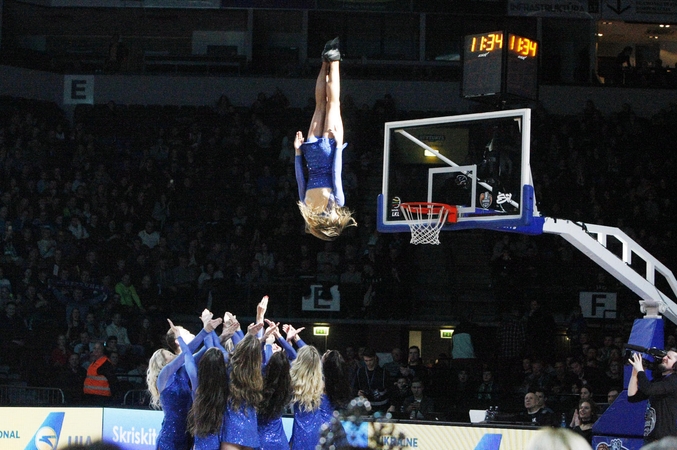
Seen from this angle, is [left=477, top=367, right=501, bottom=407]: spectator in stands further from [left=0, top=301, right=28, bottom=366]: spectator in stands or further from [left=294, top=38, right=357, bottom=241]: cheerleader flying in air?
[left=0, top=301, right=28, bottom=366]: spectator in stands

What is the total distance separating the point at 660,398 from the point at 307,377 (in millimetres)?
3271

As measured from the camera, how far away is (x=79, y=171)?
2039cm

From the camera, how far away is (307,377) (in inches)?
321

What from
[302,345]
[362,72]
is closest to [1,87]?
[362,72]

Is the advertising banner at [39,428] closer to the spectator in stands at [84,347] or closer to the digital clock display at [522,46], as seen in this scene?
the spectator in stands at [84,347]

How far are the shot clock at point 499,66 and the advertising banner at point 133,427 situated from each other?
5124 millimetres

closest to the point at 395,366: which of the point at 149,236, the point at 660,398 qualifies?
the point at 660,398

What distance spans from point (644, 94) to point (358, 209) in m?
8.13

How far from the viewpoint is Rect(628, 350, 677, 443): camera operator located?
8.72 meters

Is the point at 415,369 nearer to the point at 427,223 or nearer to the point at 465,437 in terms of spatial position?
the point at 465,437

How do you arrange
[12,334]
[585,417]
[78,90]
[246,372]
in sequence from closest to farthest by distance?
[246,372], [585,417], [12,334], [78,90]

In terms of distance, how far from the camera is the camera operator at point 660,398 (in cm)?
872

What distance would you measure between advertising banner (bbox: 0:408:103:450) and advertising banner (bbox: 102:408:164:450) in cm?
18

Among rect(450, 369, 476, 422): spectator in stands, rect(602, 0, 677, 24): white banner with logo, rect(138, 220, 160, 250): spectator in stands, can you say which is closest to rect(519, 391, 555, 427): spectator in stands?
rect(450, 369, 476, 422): spectator in stands
